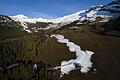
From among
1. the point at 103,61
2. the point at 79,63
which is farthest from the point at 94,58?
the point at 79,63

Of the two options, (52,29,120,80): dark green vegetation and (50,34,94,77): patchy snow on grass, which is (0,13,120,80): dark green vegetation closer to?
(52,29,120,80): dark green vegetation

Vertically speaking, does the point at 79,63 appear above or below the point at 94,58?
above

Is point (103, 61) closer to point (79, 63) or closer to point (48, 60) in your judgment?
point (79, 63)

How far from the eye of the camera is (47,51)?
216 feet

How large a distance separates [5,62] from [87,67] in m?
21.9

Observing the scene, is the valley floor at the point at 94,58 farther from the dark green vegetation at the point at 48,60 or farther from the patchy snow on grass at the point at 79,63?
the patchy snow on grass at the point at 79,63

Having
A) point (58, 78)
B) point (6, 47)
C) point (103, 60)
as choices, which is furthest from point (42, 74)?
point (6, 47)

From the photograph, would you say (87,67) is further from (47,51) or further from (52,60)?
(47,51)

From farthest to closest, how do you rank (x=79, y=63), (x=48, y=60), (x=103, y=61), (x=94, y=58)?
(x=94, y=58)
(x=48, y=60)
(x=103, y=61)
(x=79, y=63)

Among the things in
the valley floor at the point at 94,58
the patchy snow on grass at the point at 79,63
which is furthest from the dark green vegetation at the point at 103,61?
the patchy snow on grass at the point at 79,63

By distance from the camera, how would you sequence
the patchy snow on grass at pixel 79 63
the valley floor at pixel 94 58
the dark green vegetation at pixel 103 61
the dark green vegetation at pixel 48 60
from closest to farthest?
the dark green vegetation at pixel 103 61, the valley floor at pixel 94 58, the dark green vegetation at pixel 48 60, the patchy snow on grass at pixel 79 63

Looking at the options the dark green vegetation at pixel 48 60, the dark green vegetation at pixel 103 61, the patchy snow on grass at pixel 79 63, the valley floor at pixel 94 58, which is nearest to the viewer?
the dark green vegetation at pixel 103 61

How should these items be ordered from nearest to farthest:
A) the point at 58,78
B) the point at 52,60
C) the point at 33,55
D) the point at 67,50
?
1. the point at 58,78
2. the point at 52,60
3. the point at 33,55
4. the point at 67,50

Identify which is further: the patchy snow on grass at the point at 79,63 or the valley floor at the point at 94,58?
the patchy snow on grass at the point at 79,63
